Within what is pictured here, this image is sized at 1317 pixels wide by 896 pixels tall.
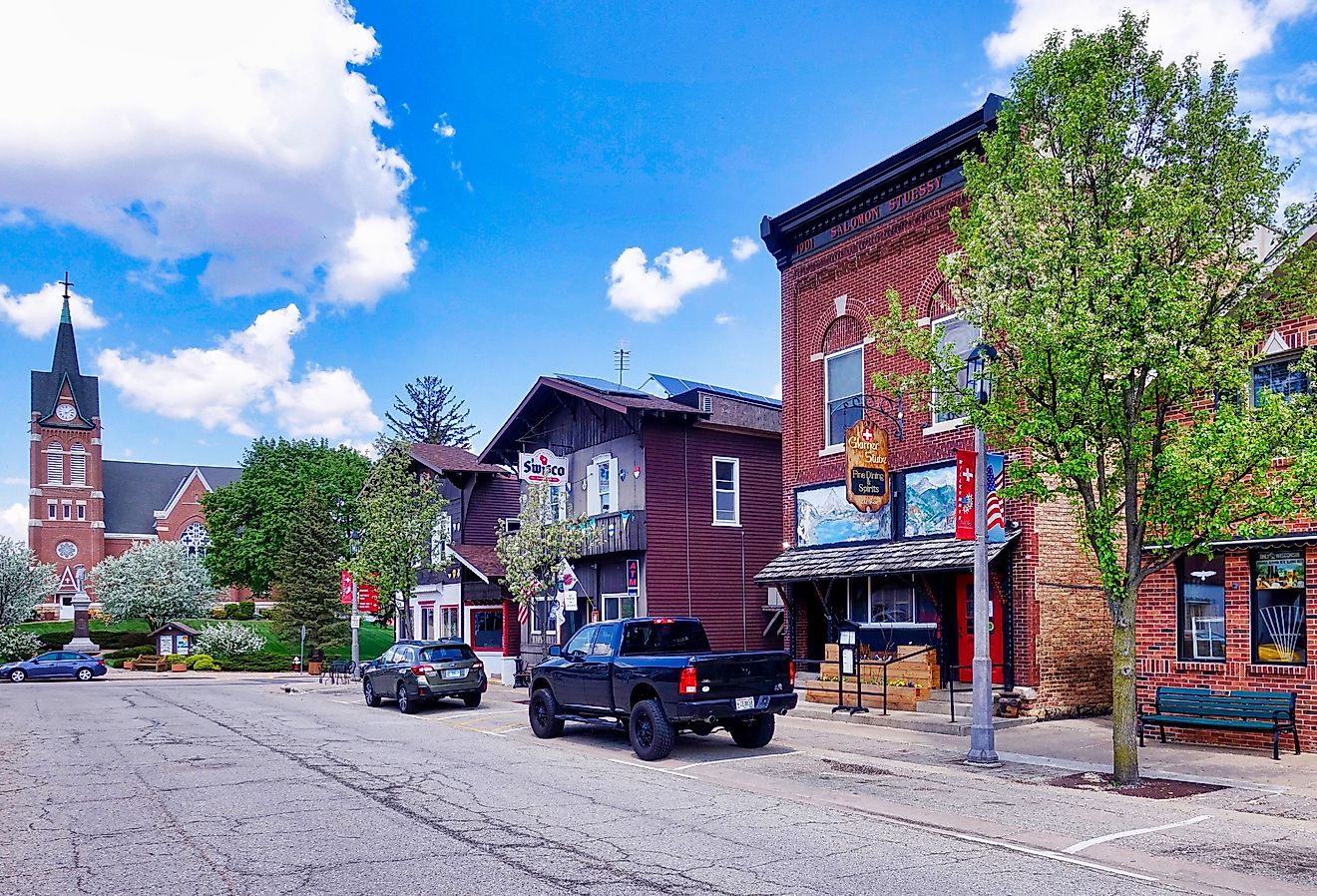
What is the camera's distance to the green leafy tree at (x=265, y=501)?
66.1 metres

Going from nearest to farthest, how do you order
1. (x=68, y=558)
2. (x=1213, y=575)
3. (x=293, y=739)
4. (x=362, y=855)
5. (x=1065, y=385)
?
(x=362, y=855) < (x=1065, y=385) < (x=1213, y=575) < (x=293, y=739) < (x=68, y=558)

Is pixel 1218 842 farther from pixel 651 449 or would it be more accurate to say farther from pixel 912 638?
pixel 651 449

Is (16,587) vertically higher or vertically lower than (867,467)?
lower

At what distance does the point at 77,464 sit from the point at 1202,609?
9901 cm

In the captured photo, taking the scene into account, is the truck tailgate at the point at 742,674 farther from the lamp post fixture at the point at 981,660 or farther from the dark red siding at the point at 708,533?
the dark red siding at the point at 708,533

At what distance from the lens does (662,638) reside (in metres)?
16.5

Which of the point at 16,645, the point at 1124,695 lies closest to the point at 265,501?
the point at 16,645

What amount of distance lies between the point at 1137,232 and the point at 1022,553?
7.79 m

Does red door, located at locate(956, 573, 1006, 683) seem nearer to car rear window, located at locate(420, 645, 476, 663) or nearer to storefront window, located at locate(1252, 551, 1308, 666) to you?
storefront window, located at locate(1252, 551, 1308, 666)

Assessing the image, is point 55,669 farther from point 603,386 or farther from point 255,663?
point 603,386

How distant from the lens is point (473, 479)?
39875mm

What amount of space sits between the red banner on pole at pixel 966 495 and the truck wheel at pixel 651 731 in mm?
4847

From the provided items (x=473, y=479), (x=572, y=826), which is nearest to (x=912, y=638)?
(x=572, y=826)

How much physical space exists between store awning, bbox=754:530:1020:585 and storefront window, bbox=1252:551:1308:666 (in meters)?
4.10
